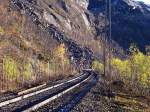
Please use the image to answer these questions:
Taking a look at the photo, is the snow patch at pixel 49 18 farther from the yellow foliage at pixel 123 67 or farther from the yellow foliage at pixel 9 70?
the yellow foliage at pixel 9 70

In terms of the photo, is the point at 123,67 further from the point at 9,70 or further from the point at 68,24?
the point at 9,70

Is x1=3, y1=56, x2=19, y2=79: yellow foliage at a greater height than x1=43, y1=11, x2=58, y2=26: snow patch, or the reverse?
x1=43, y1=11, x2=58, y2=26: snow patch

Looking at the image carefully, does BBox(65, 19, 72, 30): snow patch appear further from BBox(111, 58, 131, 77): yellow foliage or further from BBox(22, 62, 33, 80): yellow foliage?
BBox(22, 62, 33, 80): yellow foliage

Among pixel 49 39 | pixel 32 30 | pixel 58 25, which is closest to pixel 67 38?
pixel 58 25

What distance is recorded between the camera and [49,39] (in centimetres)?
13312

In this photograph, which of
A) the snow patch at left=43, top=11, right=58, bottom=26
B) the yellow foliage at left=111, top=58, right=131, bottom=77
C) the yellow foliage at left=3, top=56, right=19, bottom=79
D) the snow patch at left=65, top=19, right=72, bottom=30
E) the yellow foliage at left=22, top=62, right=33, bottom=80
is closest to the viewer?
the yellow foliage at left=3, top=56, right=19, bottom=79

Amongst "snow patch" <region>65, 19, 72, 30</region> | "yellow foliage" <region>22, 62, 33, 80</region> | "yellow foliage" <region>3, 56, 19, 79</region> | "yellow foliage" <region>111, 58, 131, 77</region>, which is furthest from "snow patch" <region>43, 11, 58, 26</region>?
"yellow foliage" <region>3, 56, 19, 79</region>

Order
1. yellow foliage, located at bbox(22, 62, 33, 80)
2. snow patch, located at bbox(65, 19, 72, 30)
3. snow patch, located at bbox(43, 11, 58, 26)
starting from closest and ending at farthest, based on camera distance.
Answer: yellow foliage, located at bbox(22, 62, 33, 80) < snow patch, located at bbox(43, 11, 58, 26) < snow patch, located at bbox(65, 19, 72, 30)

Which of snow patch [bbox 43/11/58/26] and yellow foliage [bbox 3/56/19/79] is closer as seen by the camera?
yellow foliage [bbox 3/56/19/79]

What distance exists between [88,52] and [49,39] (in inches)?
1661

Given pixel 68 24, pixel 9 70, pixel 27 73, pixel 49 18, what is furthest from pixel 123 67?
pixel 9 70

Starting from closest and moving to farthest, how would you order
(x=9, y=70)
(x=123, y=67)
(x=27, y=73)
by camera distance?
(x=9, y=70)
(x=27, y=73)
(x=123, y=67)

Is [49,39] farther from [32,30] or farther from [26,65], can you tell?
[26,65]

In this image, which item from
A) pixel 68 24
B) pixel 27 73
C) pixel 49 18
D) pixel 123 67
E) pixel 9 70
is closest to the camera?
pixel 9 70
